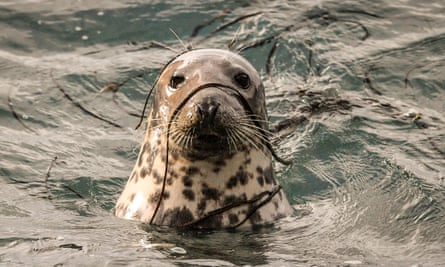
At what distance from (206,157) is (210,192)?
0.75 feet

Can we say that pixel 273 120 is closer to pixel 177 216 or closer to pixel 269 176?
pixel 269 176

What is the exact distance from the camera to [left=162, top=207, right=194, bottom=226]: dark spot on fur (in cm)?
712

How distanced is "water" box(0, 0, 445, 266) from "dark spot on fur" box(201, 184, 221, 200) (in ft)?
0.86

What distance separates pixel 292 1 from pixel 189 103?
5.16 meters

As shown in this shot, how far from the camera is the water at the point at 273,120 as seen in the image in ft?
22.3

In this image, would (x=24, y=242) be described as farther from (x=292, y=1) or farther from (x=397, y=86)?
(x=292, y=1)

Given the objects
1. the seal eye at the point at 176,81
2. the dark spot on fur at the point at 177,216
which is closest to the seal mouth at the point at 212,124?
the seal eye at the point at 176,81

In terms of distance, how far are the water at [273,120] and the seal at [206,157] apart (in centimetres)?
17

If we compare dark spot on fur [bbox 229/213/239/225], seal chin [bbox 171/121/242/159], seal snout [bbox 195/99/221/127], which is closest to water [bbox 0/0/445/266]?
dark spot on fur [bbox 229/213/239/225]

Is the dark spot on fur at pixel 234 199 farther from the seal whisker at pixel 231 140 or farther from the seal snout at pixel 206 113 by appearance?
the seal snout at pixel 206 113

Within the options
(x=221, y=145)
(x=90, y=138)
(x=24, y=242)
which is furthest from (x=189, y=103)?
(x=90, y=138)

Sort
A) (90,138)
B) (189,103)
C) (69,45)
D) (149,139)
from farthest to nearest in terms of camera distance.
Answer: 1. (69,45)
2. (90,138)
3. (149,139)
4. (189,103)

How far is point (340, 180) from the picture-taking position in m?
9.03

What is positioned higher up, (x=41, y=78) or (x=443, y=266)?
(x=41, y=78)
